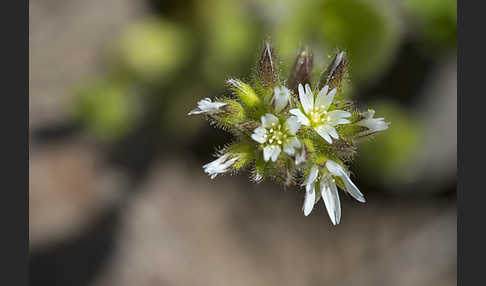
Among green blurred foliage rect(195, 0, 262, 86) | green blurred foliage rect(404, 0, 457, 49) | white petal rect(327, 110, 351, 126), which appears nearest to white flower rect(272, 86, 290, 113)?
white petal rect(327, 110, 351, 126)

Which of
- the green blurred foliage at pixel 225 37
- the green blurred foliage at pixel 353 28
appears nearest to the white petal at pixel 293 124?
the green blurred foliage at pixel 353 28

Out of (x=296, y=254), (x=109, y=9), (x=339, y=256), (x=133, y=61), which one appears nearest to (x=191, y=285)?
(x=296, y=254)

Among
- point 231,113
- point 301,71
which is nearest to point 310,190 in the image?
point 231,113

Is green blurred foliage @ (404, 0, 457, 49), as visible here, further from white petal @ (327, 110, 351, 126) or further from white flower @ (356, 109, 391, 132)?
white petal @ (327, 110, 351, 126)

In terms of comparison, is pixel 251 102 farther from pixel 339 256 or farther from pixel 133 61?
pixel 339 256

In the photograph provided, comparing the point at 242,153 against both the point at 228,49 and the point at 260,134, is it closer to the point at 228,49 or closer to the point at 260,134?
the point at 260,134

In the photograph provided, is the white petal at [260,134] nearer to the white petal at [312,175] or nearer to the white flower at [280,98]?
the white flower at [280,98]
